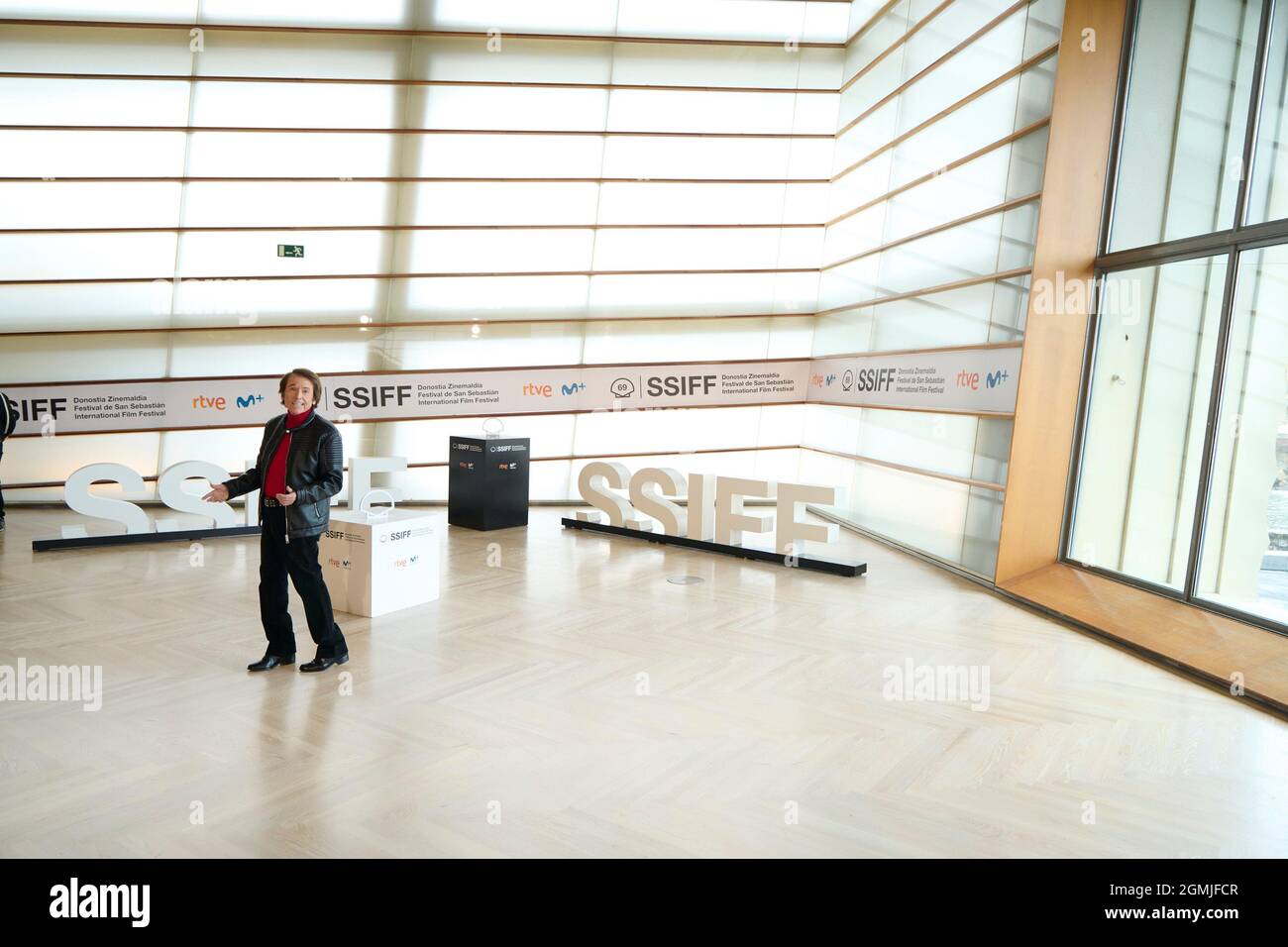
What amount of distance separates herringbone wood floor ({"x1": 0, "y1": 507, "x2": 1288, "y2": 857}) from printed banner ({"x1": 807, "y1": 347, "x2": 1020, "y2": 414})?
2.26m

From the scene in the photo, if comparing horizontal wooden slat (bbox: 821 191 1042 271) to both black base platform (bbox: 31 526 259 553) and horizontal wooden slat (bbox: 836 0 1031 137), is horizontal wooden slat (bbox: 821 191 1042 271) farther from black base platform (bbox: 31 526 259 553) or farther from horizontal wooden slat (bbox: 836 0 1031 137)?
black base platform (bbox: 31 526 259 553)

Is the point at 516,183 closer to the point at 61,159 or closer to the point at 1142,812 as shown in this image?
the point at 61,159

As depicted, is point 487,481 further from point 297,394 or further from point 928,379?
point 297,394

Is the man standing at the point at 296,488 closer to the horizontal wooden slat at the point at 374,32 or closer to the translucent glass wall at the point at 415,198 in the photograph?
the translucent glass wall at the point at 415,198

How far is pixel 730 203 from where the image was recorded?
13047 mm

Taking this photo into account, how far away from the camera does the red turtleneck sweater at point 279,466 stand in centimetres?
523

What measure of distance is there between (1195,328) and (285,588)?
22.9 ft

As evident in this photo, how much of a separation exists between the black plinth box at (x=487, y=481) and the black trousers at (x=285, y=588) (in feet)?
17.6

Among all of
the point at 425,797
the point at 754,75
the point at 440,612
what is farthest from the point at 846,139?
the point at 425,797

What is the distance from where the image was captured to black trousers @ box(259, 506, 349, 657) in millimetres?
5281

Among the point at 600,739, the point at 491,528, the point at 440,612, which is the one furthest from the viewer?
the point at 491,528

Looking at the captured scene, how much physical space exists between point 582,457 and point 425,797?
31.2 feet

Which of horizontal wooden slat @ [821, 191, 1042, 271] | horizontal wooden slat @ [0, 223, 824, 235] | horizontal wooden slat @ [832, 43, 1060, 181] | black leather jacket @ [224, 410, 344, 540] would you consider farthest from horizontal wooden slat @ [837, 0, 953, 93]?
black leather jacket @ [224, 410, 344, 540]

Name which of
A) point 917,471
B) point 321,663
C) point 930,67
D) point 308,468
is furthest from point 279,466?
point 930,67
